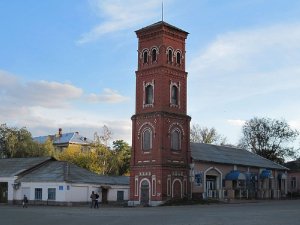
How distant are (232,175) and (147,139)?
14049 mm

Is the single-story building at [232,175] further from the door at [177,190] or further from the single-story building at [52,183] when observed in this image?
the single-story building at [52,183]

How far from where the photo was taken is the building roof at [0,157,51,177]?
60.3m

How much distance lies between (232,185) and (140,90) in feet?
58.9

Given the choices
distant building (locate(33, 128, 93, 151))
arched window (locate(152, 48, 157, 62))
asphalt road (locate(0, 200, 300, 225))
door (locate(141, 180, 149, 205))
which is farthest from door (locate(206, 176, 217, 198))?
distant building (locate(33, 128, 93, 151))

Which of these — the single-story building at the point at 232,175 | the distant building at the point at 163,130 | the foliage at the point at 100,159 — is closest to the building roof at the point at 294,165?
the single-story building at the point at 232,175

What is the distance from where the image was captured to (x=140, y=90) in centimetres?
5769

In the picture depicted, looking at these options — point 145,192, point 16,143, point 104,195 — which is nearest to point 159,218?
point 145,192

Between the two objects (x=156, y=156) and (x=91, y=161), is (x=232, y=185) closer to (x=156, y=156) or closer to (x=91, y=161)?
(x=156, y=156)

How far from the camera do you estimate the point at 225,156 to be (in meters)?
67.1

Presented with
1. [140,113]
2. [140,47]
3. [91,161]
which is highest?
[140,47]

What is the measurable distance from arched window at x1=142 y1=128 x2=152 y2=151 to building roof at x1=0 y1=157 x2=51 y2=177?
1368cm

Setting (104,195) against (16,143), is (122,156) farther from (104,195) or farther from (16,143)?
(104,195)

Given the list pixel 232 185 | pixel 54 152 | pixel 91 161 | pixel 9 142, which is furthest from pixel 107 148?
pixel 232 185

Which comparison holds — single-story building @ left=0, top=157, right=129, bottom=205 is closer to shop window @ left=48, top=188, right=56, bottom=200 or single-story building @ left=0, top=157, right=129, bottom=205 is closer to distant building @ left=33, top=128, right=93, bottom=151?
shop window @ left=48, top=188, right=56, bottom=200
